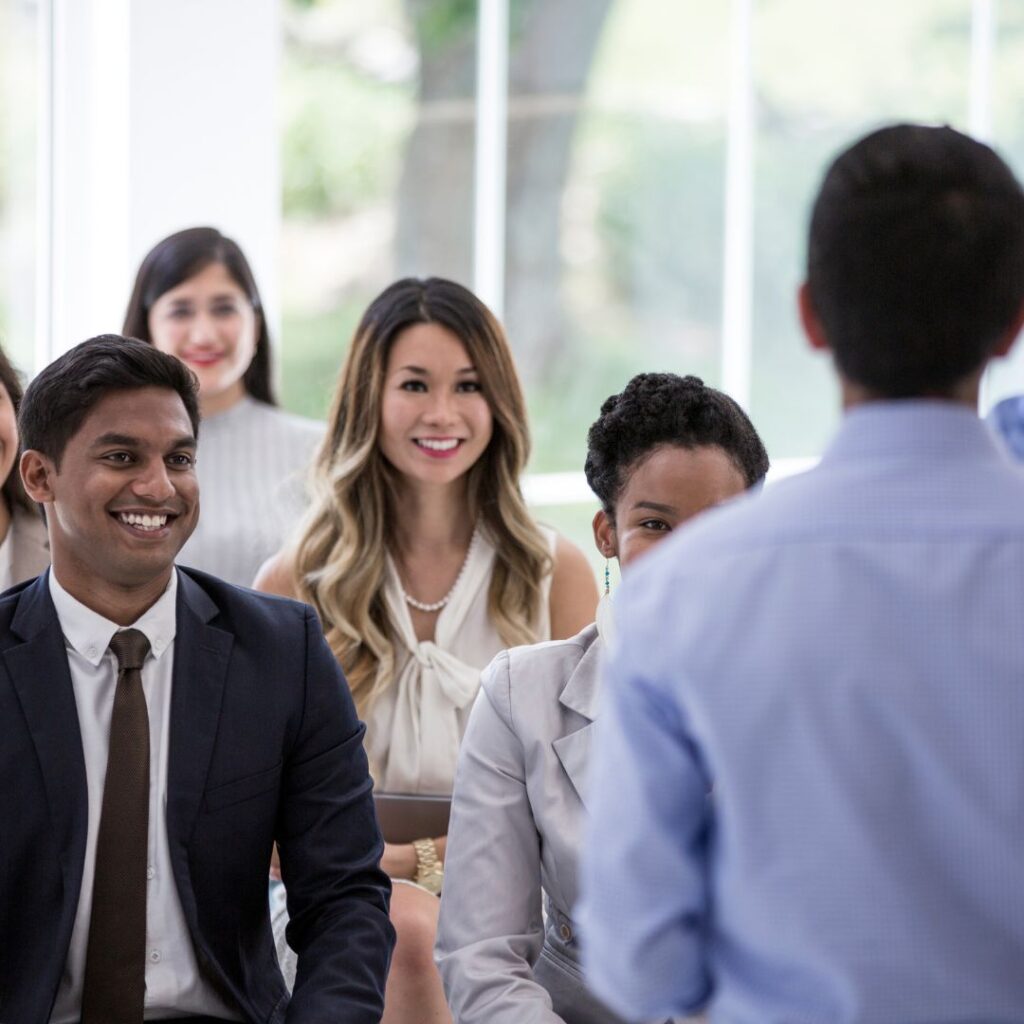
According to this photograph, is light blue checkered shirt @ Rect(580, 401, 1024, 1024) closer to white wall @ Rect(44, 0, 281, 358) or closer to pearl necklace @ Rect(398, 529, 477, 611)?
pearl necklace @ Rect(398, 529, 477, 611)

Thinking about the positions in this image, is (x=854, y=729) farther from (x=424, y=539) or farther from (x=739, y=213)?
(x=739, y=213)

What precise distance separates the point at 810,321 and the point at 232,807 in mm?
1155

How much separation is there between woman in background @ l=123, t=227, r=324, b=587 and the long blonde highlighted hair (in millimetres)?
419

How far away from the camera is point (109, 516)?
207cm

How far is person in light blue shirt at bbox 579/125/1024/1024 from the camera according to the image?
3.55 feet

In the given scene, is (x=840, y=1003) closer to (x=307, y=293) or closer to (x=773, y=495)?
(x=773, y=495)

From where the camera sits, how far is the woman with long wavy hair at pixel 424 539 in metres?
3.07

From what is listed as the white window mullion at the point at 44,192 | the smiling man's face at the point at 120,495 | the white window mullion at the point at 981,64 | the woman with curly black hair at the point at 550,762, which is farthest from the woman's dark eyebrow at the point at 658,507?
the white window mullion at the point at 981,64

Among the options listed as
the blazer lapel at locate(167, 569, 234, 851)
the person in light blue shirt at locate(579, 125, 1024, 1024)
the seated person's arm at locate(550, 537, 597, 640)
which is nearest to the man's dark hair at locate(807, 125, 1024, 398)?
the person in light blue shirt at locate(579, 125, 1024, 1024)

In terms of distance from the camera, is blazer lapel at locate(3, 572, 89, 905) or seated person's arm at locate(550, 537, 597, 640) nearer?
blazer lapel at locate(3, 572, 89, 905)

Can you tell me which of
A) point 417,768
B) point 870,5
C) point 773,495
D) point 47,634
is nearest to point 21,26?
point 417,768

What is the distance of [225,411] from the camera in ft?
12.8

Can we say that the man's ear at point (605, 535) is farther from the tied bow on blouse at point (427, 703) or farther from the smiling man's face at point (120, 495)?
the tied bow on blouse at point (427, 703)

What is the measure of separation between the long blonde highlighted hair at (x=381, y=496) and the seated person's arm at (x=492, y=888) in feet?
3.35
